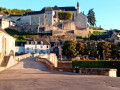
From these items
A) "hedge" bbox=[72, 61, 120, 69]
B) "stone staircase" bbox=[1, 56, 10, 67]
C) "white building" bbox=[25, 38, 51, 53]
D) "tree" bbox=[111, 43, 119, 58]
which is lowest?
"hedge" bbox=[72, 61, 120, 69]

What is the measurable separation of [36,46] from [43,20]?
33815 mm

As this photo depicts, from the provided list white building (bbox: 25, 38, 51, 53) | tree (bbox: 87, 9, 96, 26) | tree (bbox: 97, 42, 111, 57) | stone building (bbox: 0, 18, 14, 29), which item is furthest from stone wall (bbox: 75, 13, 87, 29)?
tree (bbox: 97, 42, 111, 57)

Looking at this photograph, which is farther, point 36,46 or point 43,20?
point 43,20

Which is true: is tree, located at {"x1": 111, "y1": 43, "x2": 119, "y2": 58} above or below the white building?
below

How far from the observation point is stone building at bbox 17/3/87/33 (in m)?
110

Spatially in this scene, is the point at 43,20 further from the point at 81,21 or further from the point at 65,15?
the point at 81,21

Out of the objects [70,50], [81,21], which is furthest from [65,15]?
[70,50]

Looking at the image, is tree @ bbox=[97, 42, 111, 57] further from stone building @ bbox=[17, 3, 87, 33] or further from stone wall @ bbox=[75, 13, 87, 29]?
stone wall @ bbox=[75, 13, 87, 29]

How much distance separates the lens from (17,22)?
395 feet

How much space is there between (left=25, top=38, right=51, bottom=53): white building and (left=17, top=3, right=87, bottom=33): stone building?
23.7 m

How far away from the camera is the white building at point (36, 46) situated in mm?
82200

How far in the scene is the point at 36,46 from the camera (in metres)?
82.6

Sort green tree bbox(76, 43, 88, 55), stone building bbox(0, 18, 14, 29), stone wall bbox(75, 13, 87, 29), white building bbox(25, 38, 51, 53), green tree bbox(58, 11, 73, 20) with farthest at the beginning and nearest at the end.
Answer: stone wall bbox(75, 13, 87, 29)
green tree bbox(58, 11, 73, 20)
stone building bbox(0, 18, 14, 29)
white building bbox(25, 38, 51, 53)
green tree bbox(76, 43, 88, 55)

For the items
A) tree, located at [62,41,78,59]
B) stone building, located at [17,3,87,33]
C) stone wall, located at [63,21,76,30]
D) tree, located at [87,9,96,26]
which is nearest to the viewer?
tree, located at [62,41,78,59]
